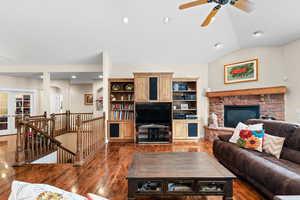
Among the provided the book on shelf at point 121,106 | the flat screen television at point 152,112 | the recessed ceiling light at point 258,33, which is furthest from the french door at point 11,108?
the recessed ceiling light at point 258,33

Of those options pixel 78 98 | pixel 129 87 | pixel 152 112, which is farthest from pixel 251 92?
pixel 78 98

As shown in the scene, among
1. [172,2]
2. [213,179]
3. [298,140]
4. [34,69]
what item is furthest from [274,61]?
[34,69]

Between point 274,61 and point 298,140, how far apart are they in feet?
10.00

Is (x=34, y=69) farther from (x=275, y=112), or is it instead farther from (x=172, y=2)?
(x=275, y=112)

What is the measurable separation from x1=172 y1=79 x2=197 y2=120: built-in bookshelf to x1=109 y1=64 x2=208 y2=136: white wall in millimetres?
386

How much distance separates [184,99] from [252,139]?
9.29 feet

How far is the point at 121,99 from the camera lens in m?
5.27

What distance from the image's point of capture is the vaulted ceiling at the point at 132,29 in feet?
11.6

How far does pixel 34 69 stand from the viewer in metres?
5.85

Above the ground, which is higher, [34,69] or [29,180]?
[34,69]

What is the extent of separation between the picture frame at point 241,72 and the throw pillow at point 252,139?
2.66 metres

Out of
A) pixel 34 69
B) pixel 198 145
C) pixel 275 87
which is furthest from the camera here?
pixel 34 69

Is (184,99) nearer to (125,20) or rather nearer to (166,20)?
(166,20)

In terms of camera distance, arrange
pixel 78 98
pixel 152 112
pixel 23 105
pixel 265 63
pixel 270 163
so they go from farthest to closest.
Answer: pixel 78 98, pixel 23 105, pixel 152 112, pixel 265 63, pixel 270 163
